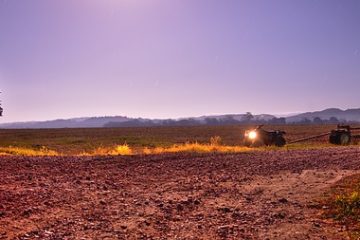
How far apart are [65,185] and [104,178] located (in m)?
1.54

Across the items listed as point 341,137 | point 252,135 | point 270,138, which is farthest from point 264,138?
point 341,137

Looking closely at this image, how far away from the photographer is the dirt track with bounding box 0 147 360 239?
779 centimetres

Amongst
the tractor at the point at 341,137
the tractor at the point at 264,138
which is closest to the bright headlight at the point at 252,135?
the tractor at the point at 264,138

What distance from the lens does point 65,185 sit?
1149 centimetres

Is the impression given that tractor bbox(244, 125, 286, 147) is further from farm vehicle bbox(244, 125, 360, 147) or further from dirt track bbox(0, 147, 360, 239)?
dirt track bbox(0, 147, 360, 239)

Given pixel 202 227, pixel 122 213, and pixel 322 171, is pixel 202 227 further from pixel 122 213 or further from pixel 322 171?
pixel 322 171

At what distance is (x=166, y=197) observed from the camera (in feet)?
34.1

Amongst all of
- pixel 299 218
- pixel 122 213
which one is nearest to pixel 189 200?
pixel 122 213

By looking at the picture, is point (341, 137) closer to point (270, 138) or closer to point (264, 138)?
point (270, 138)

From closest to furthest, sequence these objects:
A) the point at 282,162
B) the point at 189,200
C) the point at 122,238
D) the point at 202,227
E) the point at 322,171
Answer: the point at 122,238
the point at 202,227
the point at 189,200
the point at 322,171
the point at 282,162

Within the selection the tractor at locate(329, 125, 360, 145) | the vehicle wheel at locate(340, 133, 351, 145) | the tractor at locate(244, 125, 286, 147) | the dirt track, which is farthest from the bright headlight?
the dirt track

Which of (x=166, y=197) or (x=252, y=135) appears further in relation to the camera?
(x=252, y=135)

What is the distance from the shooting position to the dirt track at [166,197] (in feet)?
25.6

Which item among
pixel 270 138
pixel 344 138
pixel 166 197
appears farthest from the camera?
pixel 344 138
